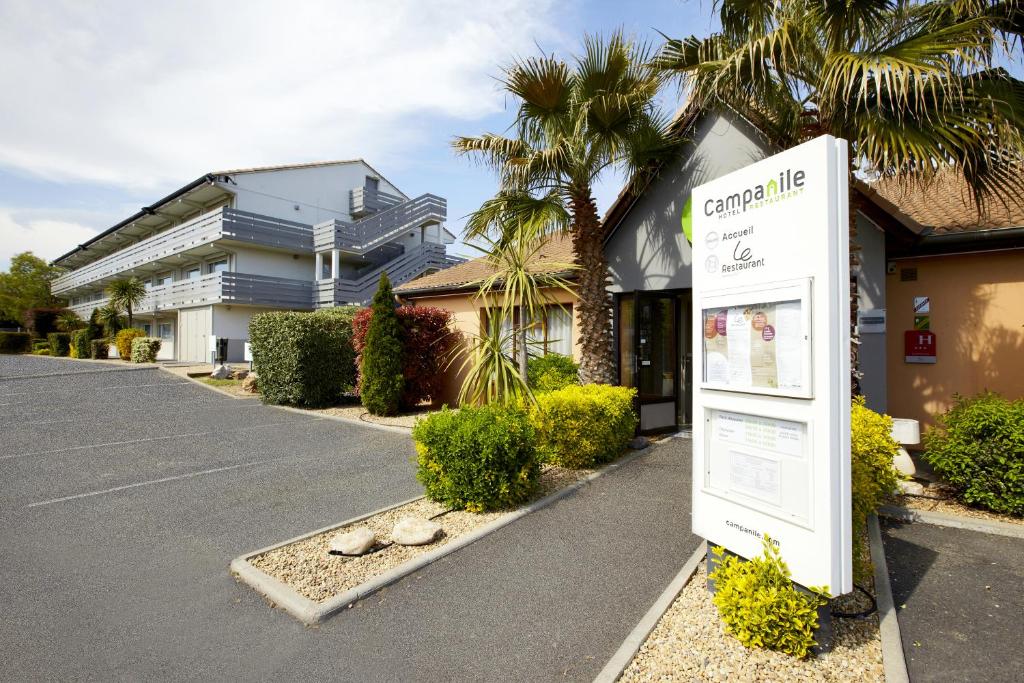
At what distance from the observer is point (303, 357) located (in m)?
13.2

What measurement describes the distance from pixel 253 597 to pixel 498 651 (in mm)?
1985

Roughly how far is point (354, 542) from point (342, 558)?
152 millimetres

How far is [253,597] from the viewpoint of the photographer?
153 inches

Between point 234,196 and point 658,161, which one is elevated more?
point 234,196

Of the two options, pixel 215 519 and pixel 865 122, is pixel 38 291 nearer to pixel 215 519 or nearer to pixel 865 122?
pixel 215 519

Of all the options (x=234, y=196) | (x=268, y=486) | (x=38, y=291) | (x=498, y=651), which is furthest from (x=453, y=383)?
(x=38, y=291)

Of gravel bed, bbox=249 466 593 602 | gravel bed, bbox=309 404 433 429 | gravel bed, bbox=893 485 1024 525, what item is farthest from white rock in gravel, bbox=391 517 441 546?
gravel bed, bbox=309 404 433 429

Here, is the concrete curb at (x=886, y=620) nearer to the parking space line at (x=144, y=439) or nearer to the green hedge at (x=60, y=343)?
the parking space line at (x=144, y=439)

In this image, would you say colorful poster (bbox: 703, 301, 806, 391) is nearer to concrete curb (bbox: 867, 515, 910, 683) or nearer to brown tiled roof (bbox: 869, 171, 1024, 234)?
concrete curb (bbox: 867, 515, 910, 683)

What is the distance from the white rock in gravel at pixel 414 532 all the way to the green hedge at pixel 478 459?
0.58 meters

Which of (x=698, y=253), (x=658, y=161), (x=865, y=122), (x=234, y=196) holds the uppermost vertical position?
(x=234, y=196)

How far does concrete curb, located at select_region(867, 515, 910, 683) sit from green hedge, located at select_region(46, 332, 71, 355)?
4231 cm

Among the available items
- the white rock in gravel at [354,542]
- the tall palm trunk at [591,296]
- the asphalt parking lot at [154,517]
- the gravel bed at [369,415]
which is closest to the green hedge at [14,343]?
the asphalt parking lot at [154,517]

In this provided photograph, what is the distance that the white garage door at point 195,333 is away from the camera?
26.7 metres
